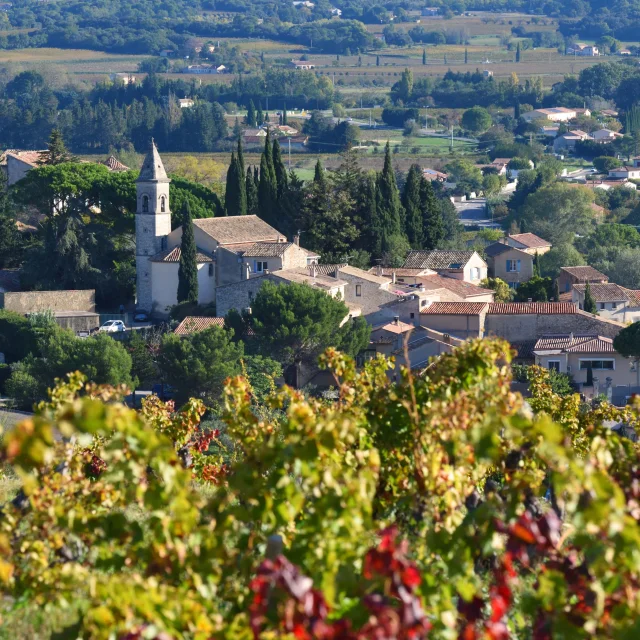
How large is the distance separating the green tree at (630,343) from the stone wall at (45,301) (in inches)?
644

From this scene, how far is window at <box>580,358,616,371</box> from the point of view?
3869 centimetres

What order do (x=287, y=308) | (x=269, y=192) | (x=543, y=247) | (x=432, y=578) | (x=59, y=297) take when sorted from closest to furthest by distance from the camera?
(x=432, y=578), (x=287, y=308), (x=59, y=297), (x=269, y=192), (x=543, y=247)

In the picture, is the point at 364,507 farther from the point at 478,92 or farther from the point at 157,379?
the point at 478,92

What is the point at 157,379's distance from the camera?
38.1 metres

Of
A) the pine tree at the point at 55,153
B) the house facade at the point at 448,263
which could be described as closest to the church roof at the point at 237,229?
the house facade at the point at 448,263

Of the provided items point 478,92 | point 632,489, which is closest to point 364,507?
point 632,489

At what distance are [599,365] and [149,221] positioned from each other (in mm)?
14873

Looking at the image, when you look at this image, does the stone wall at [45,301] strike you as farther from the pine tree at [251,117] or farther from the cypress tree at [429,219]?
the pine tree at [251,117]

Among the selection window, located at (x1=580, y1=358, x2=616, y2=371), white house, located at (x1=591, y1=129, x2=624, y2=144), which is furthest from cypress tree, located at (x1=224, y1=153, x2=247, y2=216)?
white house, located at (x1=591, y1=129, x2=624, y2=144)

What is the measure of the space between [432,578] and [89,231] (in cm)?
4154

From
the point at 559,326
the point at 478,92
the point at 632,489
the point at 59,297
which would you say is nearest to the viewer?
the point at 632,489

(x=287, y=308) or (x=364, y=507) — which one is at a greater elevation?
(x=364, y=507)

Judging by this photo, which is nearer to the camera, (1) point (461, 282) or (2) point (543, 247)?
(1) point (461, 282)

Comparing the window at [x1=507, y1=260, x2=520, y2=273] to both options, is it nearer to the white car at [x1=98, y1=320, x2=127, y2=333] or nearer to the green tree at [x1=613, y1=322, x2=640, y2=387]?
the green tree at [x1=613, y1=322, x2=640, y2=387]
